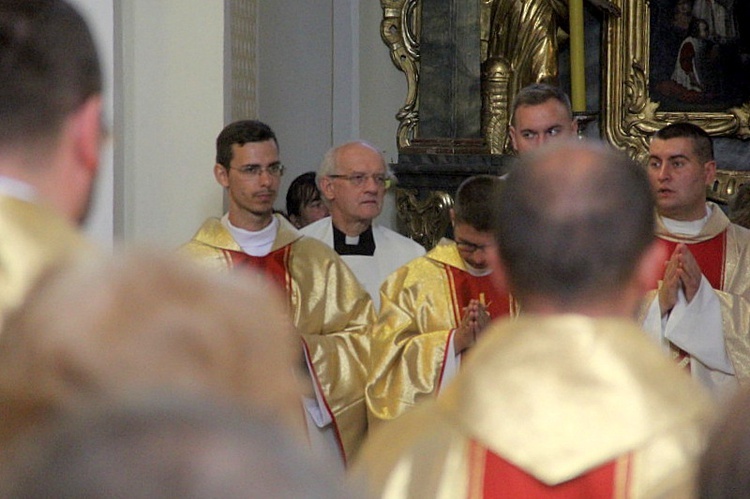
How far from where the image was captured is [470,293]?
484 centimetres

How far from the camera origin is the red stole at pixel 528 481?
1.91 metres

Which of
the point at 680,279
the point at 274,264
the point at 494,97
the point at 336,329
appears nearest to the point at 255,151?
the point at 274,264

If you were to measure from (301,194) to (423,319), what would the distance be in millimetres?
2839

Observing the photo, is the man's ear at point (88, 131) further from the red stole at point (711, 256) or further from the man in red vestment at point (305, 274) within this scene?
the red stole at point (711, 256)

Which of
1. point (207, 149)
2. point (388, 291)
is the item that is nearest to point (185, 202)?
point (207, 149)

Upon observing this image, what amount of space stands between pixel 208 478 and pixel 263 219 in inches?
179

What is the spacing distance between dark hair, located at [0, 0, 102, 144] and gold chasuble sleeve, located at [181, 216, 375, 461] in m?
3.10

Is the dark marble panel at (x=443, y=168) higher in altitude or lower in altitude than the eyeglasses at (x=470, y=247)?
higher

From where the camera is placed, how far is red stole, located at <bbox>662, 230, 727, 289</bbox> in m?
5.05

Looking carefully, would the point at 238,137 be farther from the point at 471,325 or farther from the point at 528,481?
the point at 528,481

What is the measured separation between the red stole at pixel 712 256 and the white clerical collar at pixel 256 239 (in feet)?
5.08

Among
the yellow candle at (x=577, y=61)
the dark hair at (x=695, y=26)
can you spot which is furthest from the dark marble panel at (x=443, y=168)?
the dark hair at (x=695, y=26)

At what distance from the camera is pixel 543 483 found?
6.35ft

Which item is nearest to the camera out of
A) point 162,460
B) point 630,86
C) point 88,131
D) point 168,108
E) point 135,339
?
point 162,460
